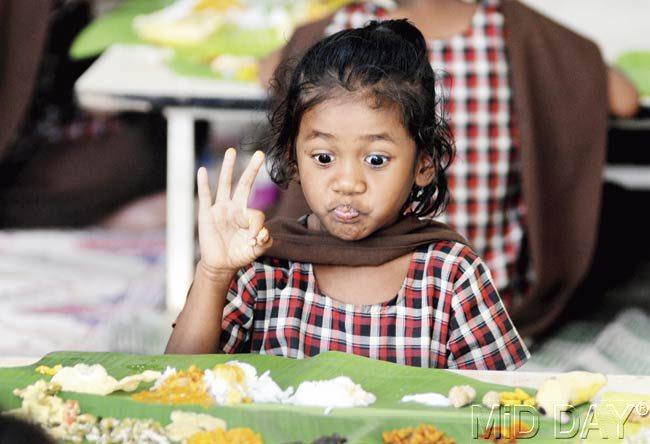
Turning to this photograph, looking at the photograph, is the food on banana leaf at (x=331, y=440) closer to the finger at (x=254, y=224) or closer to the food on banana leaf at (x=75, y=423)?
the food on banana leaf at (x=75, y=423)

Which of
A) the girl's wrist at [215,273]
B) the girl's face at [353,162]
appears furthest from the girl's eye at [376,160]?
the girl's wrist at [215,273]

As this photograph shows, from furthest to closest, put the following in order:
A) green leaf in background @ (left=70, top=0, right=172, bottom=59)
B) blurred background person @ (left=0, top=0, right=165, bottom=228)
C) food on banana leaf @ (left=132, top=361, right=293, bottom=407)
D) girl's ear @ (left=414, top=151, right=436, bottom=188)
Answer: blurred background person @ (left=0, top=0, right=165, bottom=228), green leaf in background @ (left=70, top=0, right=172, bottom=59), girl's ear @ (left=414, top=151, right=436, bottom=188), food on banana leaf @ (left=132, top=361, right=293, bottom=407)

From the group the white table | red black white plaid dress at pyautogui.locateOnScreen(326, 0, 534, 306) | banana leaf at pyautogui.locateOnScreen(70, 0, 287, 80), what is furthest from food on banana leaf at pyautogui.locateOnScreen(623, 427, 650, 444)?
banana leaf at pyautogui.locateOnScreen(70, 0, 287, 80)

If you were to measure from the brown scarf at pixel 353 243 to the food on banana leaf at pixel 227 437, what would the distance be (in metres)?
0.53

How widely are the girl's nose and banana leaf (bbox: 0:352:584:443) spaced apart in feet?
0.93

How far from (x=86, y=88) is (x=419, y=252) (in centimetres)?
167

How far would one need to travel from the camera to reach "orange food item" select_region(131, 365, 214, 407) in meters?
1.11

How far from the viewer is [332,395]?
1.13 meters

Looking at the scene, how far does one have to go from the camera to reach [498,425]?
107cm

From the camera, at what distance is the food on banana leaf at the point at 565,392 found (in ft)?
3.63

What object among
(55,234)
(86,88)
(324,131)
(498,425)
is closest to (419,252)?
(324,131)

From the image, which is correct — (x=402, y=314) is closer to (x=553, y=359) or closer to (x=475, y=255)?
(x=475, y=255)

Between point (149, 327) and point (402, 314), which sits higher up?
point (402, 314)

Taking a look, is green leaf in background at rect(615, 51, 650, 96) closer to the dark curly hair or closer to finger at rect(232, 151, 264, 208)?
the dark curly hair
